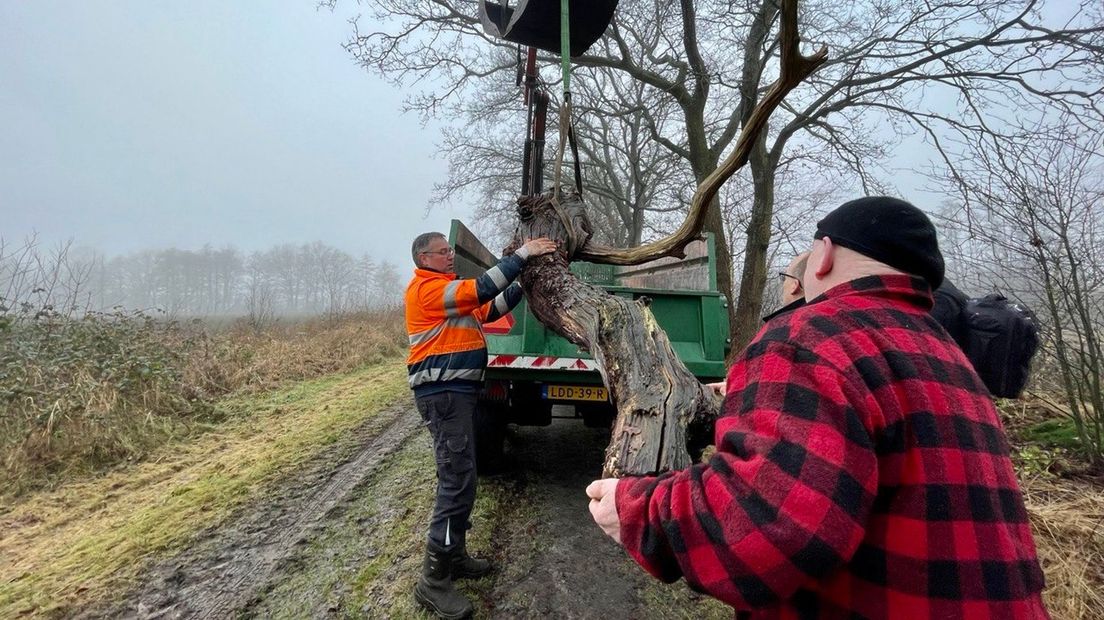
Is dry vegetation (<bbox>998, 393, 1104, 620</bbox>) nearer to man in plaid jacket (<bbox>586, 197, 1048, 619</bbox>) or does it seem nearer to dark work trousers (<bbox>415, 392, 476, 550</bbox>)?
man in plaid jacket (<bbox>586, 197, 1048, 619</bbox>)

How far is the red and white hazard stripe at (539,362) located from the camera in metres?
3.81

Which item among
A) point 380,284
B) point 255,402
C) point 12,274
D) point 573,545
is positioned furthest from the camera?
point 380,284

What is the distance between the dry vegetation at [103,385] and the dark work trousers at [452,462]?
12.5 ft

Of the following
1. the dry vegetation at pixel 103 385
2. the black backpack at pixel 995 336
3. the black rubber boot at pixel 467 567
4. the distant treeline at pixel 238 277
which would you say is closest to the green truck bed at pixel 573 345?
the black rubber boot at pixel 467 567

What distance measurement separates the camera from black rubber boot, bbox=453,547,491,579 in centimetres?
284

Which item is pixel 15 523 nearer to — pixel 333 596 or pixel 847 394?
pixel 333 596

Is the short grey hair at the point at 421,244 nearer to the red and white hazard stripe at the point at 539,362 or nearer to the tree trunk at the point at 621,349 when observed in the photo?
the tree trunk at the point at 621,349

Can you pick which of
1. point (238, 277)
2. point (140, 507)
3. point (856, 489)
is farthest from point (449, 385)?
point (238, 277)

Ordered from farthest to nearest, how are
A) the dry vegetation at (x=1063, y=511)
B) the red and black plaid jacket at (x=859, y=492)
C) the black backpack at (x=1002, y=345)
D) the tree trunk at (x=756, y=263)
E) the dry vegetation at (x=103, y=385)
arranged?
1. the tree trunk at (x=756, y=263)
2. the dry vegetation at (x=103, y=385)
3. the dry vegetation at (x=1063, y=511)
4. the black backpack at (x=1002, y=345)
5. the red and black plaid jacket at (x=859, y=492)

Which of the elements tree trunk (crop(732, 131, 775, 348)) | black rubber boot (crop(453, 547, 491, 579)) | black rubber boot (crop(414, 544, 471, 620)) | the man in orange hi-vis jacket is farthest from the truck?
tree trunk (crop(732, 131, 775, 348))

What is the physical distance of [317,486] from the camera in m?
4.16

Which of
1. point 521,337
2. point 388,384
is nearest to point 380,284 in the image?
point 388,384

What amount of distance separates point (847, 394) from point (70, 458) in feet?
19.9

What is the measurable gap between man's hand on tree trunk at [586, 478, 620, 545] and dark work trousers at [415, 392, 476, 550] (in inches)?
62.6
